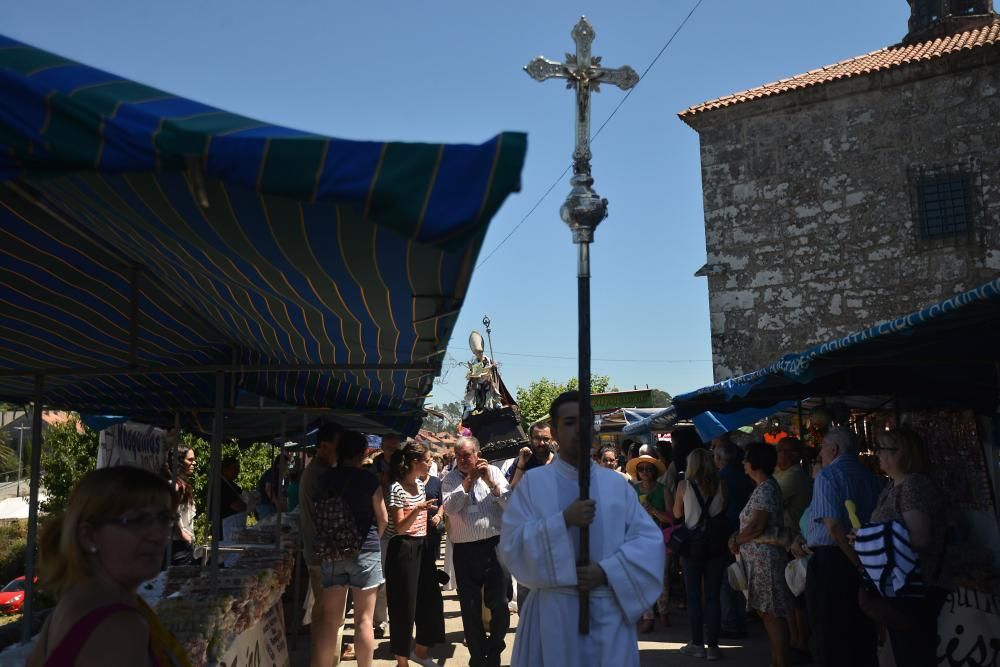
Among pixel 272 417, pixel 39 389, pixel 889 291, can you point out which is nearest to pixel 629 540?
pixel 39 389

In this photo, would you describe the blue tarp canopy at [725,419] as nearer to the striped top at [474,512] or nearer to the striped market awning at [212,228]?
the striped top at [474,512]

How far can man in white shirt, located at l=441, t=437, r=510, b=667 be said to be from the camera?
6949 millimetres

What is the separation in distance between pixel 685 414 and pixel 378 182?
8669 mm

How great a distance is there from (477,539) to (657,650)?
2.42 m

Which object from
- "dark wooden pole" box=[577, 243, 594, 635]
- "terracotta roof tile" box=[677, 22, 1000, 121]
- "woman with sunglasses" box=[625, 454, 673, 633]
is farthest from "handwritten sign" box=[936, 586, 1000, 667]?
"terracotta roof tile" box=[677, 22, 1000, 121]

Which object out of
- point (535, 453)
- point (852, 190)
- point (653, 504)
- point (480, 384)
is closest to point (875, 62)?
point (852, 190)

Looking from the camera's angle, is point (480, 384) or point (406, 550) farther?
point (480, 384)

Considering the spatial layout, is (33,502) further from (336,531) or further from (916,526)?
(916,526)

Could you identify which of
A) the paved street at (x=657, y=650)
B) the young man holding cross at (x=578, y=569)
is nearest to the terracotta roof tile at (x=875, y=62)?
the paved street at (x=657, y=650)

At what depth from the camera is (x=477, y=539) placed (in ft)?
23.2

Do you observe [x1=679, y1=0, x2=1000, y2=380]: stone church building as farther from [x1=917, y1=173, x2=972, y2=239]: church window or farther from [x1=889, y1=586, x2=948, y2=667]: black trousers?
[x1=889, y1=586, x2=948, y2=667]: black trousers

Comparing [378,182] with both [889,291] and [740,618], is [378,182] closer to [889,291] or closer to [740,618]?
[740,618]

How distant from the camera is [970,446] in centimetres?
650

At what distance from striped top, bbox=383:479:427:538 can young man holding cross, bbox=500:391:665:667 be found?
10.9 feet
